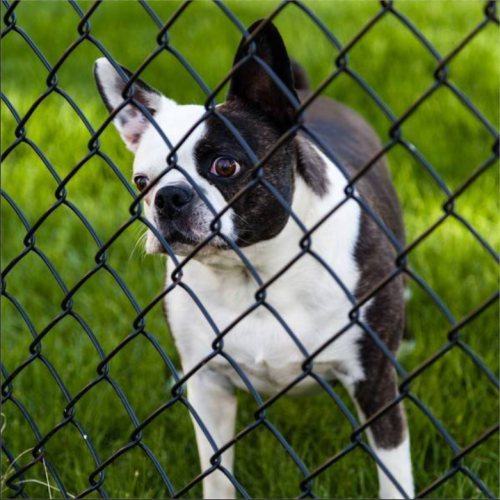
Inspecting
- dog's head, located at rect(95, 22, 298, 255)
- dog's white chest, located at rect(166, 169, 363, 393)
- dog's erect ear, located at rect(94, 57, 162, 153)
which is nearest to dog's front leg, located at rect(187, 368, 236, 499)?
dog's white chest, located at rect(166, 169, 363, 393)

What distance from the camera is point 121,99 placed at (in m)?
2.15

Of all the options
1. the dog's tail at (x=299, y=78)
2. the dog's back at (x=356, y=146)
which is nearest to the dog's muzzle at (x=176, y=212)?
the dog's back at (x=356, y=146)

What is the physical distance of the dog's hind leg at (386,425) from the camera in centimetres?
228

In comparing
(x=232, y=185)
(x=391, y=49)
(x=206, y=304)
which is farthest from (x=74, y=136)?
(x=232, y=185)

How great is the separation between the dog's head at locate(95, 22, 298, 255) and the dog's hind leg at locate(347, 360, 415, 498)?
52 centimetres

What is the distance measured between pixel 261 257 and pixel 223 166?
0.33 metres

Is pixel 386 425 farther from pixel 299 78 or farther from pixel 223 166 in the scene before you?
pixel 299 78

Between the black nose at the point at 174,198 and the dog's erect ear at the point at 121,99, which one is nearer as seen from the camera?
the black nose at the point at 174,198

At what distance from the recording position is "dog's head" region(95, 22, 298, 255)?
1.88m

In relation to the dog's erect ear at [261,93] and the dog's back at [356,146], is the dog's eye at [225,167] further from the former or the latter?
the dog's back at [356,146]

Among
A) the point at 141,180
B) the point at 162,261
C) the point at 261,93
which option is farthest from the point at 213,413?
the point at 162,261

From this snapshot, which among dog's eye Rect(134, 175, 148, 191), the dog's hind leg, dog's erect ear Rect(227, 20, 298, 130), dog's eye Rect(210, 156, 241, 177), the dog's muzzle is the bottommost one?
the dog's hind leg

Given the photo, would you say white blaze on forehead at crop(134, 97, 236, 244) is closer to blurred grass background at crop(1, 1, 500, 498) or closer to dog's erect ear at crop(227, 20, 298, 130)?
dog's erect ear at crop(227, 20, 298, 130)

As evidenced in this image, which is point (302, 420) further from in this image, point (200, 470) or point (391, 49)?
point (391, 49)
